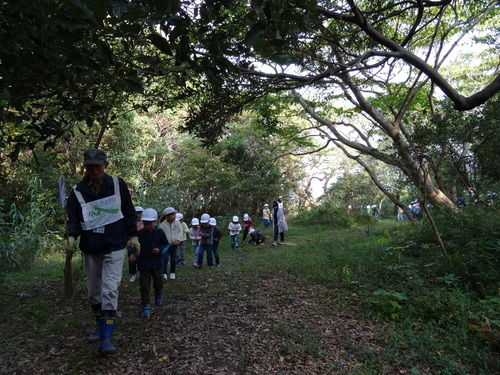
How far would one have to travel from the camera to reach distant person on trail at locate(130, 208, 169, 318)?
4926 millimetres

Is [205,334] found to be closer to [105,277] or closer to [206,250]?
[105,277]

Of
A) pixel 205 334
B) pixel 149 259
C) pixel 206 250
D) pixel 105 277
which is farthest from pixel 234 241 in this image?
pixel 105 277

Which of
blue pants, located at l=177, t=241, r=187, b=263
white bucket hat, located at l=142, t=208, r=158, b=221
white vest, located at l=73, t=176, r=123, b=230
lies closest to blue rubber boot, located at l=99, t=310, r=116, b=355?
white vest, located at l=73, t=176, r=123, b=230

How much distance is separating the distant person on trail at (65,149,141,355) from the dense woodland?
0.75m

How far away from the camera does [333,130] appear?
1204 centimetres

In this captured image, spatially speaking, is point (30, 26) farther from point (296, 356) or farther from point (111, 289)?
point (296, 356)

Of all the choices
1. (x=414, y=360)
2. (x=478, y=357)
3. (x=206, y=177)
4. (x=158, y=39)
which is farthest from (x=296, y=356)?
(x=206, y=177)

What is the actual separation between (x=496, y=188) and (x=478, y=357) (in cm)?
868

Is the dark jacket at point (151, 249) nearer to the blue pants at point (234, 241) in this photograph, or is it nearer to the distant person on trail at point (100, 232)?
the distant person on trail at point (100, 232)

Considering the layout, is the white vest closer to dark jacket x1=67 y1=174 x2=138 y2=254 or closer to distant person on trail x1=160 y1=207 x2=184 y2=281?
dark jacket x1=67 y1=174 x2=138 y2=254

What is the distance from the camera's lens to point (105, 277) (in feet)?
11.7

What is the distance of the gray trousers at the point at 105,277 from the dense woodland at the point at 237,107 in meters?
1.58

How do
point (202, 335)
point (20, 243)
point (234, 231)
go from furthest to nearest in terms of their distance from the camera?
point (234, 231) < point (20, 243) < point (202, 335)

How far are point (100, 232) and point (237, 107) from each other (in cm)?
384
